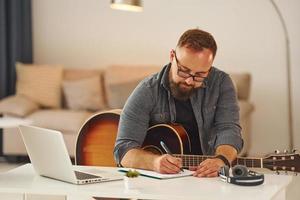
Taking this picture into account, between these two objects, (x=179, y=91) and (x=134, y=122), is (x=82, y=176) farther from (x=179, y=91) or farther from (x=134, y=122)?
(x=179, y=91)

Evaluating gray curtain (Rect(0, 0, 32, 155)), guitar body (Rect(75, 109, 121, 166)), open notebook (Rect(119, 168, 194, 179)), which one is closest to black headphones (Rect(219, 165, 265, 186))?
open notebook (Rect(119, 168, 194, 179))

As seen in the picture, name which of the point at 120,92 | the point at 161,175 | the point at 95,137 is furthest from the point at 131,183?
the point at 120,92

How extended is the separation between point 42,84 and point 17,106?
1.58ft

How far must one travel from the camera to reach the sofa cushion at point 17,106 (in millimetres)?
6316

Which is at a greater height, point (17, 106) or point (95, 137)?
point (95, 137)

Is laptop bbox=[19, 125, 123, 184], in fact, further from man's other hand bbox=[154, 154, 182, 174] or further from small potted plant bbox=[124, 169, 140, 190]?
man's other hand bbox=[154, 154, 182, 174]

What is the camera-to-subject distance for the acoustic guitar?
8.77ft

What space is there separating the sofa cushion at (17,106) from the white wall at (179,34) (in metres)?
0.88

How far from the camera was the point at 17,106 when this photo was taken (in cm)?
635

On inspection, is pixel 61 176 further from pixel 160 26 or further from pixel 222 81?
pixel 160 26

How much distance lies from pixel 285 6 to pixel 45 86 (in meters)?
2.40

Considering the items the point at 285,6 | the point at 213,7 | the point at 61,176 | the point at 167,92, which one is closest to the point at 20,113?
the point at 213,7

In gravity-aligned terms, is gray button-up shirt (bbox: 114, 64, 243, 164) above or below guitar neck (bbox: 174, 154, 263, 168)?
above

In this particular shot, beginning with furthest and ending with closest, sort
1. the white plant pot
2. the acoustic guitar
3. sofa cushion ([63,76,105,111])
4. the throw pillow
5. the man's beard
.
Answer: sofa cushion ([63,76,105,111])
the throw pillow
the man's beard
the acoustic guitar
the white plant pot
